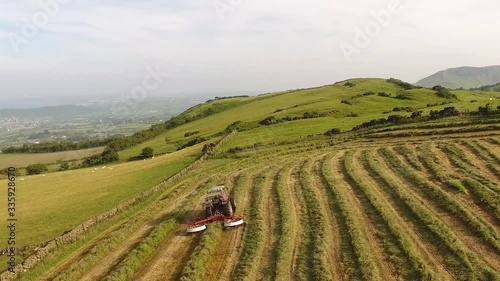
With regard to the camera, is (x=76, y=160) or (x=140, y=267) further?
(x=76, y=160)

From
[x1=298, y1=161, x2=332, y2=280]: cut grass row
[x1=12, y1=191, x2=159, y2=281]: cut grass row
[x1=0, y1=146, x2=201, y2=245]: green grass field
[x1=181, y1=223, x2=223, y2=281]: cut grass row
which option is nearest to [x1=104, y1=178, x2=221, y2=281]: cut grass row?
[x1=12, y1=191, x2=159, y2=281]: cut grass row

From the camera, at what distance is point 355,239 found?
20.4 m

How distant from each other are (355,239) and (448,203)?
7156 millimetres

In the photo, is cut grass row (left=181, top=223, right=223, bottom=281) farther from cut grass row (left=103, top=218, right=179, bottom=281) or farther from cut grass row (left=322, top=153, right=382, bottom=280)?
cut grass row (left=322, top=153, right=382, bottom=280)

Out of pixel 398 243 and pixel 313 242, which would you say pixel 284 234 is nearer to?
pixel 313 242

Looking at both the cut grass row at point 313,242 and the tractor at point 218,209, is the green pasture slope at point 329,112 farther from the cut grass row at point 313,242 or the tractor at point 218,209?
the tractor at point 218,209

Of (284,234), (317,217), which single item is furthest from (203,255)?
(317,217)

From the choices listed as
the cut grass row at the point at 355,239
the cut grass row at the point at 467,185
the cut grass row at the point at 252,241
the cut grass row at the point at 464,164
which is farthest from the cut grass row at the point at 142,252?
the cut grass row at the point at 464,164

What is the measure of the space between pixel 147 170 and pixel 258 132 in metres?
23.6

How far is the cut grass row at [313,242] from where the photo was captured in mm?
17531

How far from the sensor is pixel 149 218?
2931cm

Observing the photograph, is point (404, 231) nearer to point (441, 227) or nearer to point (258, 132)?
point (441, 227)

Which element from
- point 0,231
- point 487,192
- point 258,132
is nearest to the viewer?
point 487,192

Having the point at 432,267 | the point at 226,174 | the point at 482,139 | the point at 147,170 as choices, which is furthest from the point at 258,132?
the point at 432,267
